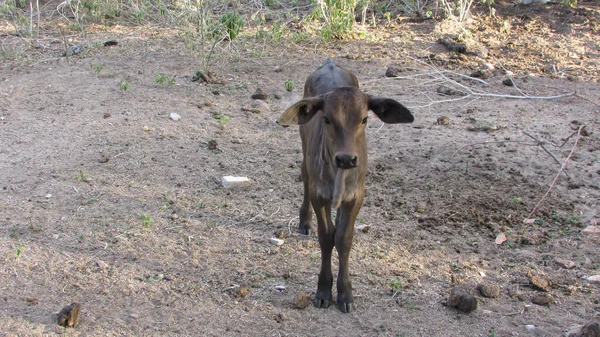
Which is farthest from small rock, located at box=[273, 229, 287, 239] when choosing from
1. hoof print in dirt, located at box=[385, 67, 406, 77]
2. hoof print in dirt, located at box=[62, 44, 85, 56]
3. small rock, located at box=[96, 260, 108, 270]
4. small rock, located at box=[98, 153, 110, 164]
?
hoof print in dirt, located at box=[62, 44, 85, 56]

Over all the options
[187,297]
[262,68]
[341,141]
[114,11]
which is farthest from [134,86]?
[341,141]

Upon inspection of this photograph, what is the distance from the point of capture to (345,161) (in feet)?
13.2

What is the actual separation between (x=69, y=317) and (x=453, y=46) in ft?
22.8

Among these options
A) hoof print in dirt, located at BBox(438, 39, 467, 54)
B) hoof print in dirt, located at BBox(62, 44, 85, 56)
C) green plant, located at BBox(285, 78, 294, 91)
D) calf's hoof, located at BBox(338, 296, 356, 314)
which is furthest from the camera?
hoof print in dirt, located at BBox(62, 44, 85, 56)

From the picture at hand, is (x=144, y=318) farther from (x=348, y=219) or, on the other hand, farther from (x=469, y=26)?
(x=469, y=26)

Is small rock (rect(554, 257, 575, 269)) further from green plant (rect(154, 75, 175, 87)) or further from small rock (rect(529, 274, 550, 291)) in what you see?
green plant (rect(154, 75, 175, 87))

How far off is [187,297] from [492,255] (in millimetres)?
2424

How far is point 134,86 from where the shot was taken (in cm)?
854

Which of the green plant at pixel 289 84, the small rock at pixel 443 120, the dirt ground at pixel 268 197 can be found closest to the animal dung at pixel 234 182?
the dirt ground at pixel 268 197

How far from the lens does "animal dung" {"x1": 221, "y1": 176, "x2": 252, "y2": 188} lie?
640 cm

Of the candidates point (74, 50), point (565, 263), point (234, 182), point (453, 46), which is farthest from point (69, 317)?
point (453, 46)

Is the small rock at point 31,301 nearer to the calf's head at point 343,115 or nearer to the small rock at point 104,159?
the calf's head at point 343,115

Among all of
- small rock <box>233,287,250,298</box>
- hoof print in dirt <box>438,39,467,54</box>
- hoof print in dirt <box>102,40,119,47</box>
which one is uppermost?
A: hoof print in dirt <box>438,39,467,54</box>

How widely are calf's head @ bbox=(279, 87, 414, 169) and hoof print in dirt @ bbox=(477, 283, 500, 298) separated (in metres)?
1.34
